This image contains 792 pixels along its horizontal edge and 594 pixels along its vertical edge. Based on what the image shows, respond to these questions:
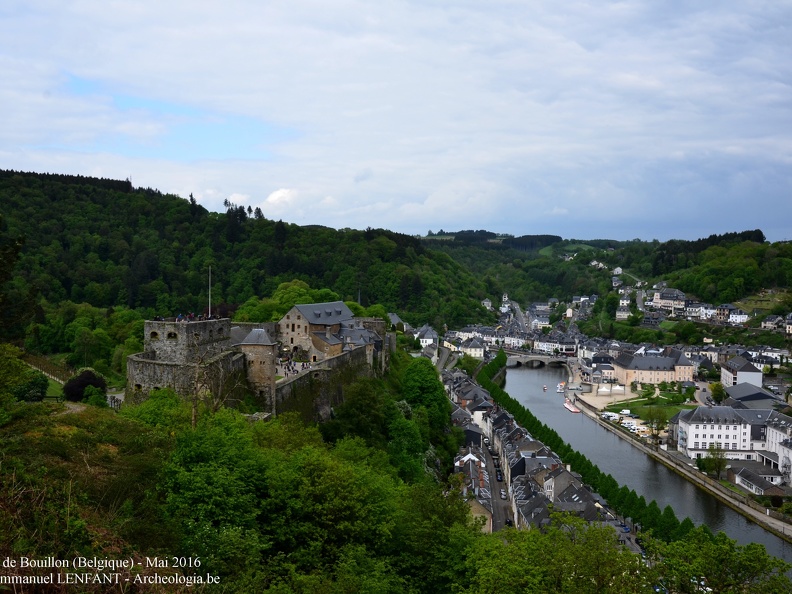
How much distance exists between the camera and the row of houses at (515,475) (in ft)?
91.5

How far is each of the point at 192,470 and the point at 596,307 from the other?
365 ft

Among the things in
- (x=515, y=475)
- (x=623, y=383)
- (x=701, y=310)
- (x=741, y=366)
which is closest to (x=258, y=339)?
(x=515, y=475)

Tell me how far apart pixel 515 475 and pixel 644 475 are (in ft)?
32.3

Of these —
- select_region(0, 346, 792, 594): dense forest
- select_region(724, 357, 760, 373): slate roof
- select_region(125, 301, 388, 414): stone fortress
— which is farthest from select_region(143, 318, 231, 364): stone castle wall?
select_region(724, 357, 760, 373): slate roof

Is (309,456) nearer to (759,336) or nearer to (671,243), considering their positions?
(759,336)

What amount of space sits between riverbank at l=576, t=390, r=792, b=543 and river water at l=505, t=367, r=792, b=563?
32 centimetres

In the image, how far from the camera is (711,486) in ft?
122

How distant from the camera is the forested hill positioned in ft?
223

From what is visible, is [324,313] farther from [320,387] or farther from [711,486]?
[711,486]

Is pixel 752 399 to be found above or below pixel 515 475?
above

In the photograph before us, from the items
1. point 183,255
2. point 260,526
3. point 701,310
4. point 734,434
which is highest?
point 183,255

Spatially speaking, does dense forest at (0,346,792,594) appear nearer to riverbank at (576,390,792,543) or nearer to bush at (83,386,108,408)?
bush at (83,386,108,408)

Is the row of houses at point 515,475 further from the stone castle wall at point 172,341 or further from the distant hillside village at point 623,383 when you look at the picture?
the stone castle wall at point 172,341

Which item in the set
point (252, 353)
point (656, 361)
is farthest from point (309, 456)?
point (656, 361)
